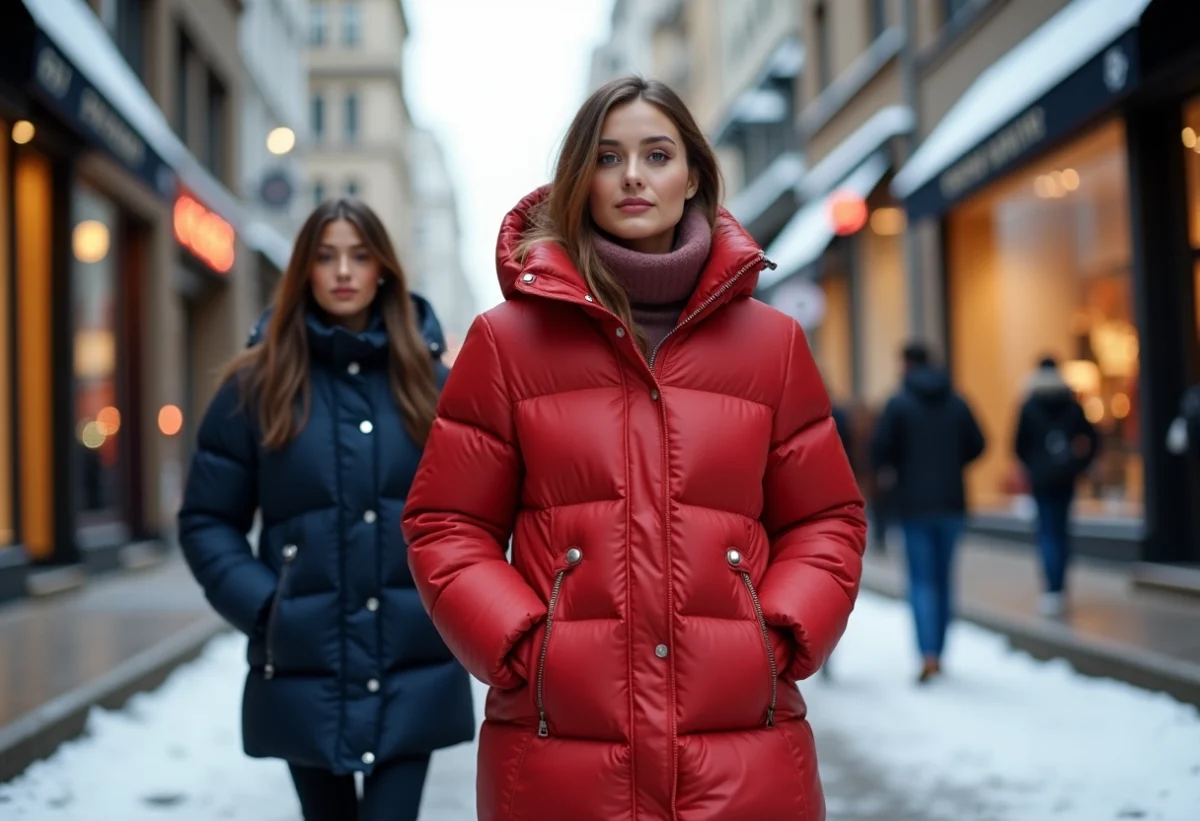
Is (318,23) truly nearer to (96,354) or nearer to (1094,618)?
(96,354)

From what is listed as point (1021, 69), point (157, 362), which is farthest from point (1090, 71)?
point (157, 362)

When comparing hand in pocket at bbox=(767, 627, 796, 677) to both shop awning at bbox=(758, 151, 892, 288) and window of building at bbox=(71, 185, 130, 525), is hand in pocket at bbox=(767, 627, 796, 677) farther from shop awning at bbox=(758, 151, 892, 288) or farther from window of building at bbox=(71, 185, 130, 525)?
shop awning at bbox=(758, 151, 892, 288)

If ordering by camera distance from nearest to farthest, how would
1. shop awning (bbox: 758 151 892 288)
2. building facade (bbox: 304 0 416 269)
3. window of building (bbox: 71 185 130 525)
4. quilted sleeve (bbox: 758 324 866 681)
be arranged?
1. quilted sleeve (bbox: 758 324 866 681)
2. window of building (bbox: 71 185 130 525)
3. shop awning (bbox: 758 151 892 288)
4. building facade (bbox: 304 0 416 269)

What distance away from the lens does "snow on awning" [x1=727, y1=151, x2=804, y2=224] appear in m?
27.0

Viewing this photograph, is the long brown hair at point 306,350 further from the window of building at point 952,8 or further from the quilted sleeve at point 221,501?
the window of building at point 952,8

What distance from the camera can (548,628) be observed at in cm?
238

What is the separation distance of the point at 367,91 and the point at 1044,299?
5508 centimetres

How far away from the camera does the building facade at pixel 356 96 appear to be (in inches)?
2576

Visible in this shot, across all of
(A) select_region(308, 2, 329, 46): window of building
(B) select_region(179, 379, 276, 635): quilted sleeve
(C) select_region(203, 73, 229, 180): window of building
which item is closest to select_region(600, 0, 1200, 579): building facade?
(B) select_region(179, 379, 276, 635): quilted sleeve

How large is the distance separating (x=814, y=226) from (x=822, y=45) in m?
4.18

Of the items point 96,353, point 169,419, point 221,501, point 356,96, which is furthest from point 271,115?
point 356,96

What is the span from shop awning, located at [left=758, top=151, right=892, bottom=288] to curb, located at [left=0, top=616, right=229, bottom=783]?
1039 centimetres

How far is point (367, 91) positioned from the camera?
2618 inches

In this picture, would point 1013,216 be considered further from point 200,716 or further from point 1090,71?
point 200,716
